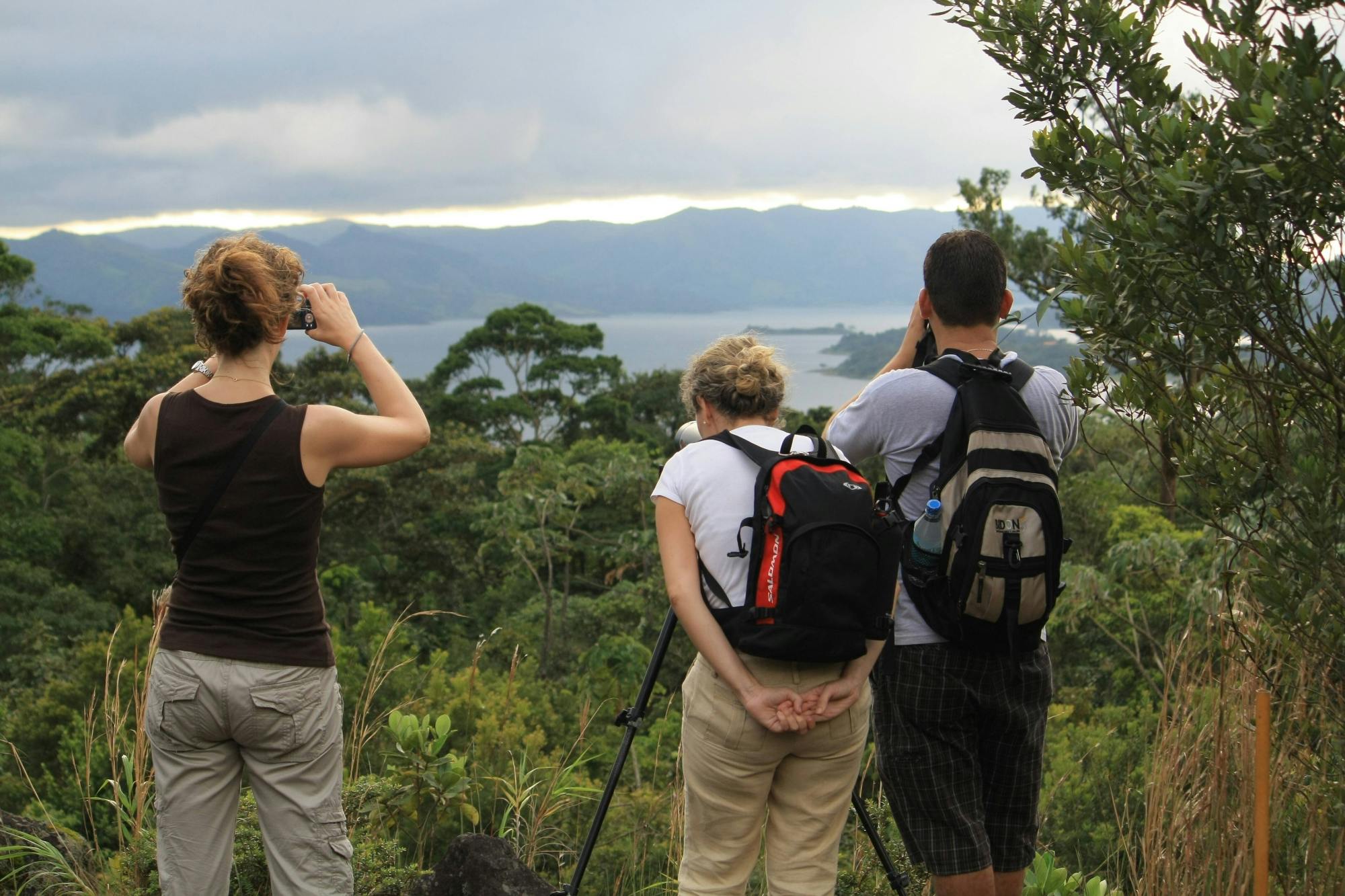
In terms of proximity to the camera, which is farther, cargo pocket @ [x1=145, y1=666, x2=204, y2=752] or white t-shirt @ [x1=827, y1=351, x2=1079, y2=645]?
white t-shirt @ [x1=827, y1=351, x2=1079, y2=645]

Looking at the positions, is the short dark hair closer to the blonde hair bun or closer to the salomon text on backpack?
the salomon text on backpack

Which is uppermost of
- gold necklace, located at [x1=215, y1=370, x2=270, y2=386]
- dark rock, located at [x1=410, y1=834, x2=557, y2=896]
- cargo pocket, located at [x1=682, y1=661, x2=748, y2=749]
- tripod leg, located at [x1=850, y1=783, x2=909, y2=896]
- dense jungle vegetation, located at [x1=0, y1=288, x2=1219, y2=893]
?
gold necklace, located at [x1=215, y1=370, x2=270, y2=386]

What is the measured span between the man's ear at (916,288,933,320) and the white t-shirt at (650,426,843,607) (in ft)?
1.29

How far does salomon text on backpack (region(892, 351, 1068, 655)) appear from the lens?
1.82 m

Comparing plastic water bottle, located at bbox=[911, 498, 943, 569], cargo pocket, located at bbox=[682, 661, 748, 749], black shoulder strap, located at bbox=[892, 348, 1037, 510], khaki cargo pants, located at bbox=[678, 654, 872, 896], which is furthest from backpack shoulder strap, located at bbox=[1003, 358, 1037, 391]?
cargo pocket, located at bbox=[682, 661, 748, 749]

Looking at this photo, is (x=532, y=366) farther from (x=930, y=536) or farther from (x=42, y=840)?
(x=930, y=536)

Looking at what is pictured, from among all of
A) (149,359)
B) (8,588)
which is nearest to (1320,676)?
(8,588)

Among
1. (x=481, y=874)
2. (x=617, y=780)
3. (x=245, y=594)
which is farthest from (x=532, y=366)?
(x=245, y=594)

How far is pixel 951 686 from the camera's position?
191 centimetres

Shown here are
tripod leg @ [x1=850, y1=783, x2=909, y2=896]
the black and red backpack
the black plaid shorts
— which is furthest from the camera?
tripod leg @ [x1=850, y1=783, x2=909, y2=896]

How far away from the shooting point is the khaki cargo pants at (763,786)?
74.7 inches

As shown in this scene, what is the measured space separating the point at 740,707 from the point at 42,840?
80.4 inches

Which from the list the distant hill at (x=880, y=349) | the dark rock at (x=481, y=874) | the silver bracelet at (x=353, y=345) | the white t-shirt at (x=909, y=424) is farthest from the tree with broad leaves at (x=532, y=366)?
the white t-shirt at (x=909, y=424)

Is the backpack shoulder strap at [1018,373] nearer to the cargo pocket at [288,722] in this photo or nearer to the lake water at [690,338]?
the cargo pocket at [288,722]
